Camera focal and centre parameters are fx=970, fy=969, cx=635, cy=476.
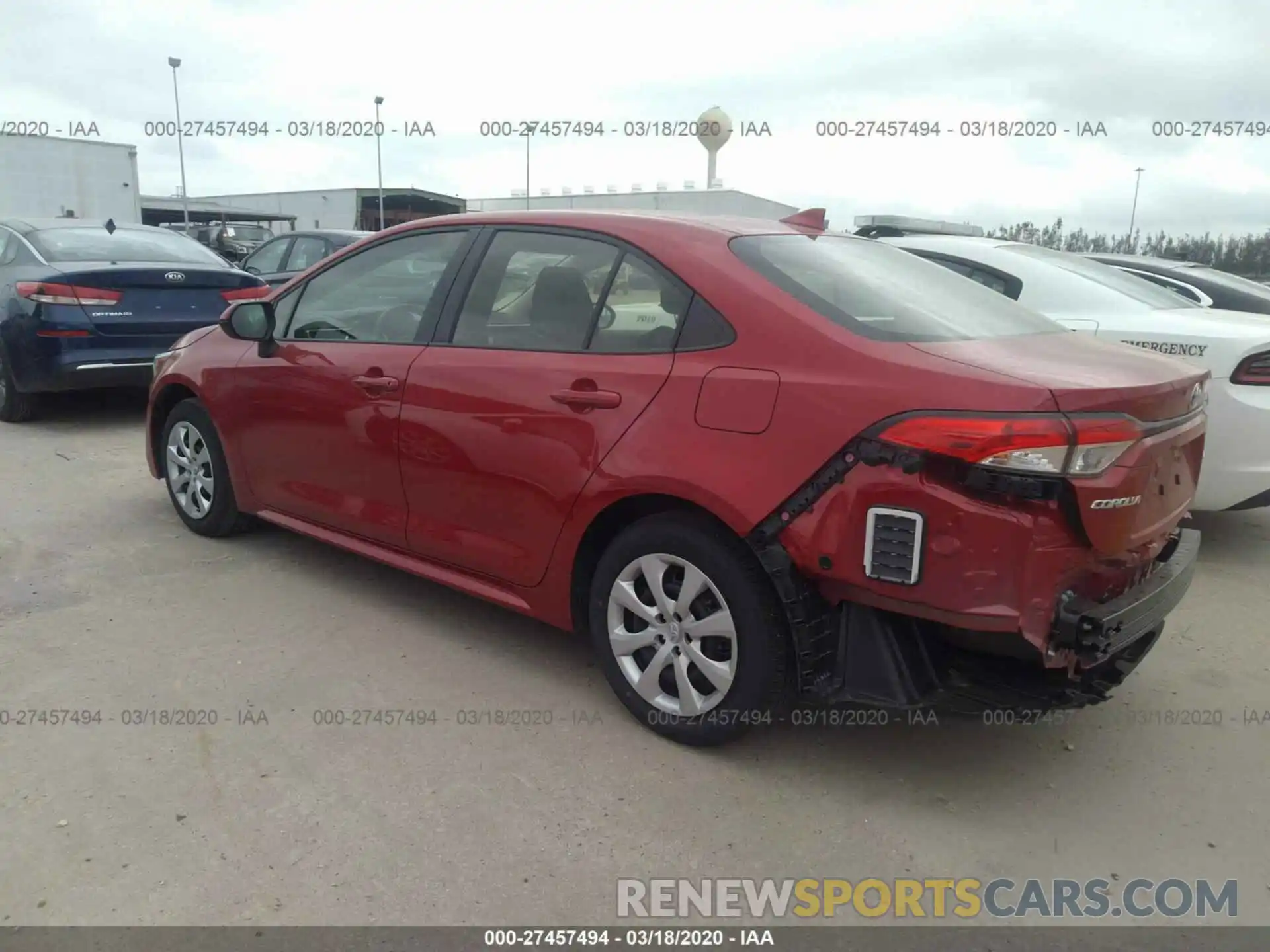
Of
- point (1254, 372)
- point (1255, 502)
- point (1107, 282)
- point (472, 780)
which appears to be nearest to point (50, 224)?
point (472, 780)

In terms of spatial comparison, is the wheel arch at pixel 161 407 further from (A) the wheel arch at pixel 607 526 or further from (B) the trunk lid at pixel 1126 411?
(B) the trunk lid at pixel 1126 411

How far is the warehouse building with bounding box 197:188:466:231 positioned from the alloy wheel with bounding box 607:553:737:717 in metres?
30.4

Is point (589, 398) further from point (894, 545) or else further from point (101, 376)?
point (101, 376)

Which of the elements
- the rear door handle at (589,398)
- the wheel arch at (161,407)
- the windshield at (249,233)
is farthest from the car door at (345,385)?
the windshield at (249,233)

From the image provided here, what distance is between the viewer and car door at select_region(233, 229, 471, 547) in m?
3.68

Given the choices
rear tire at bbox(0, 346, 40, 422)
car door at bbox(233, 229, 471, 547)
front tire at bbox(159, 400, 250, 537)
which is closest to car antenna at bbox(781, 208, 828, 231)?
car door at bbox(233, 229, 471, 547)

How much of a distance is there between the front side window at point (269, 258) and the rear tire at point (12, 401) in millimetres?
4327

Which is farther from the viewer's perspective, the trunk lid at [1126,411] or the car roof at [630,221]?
the car roof at [630,221]

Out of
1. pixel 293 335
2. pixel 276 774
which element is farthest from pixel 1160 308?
pixel 276 774

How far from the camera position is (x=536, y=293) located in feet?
11.0

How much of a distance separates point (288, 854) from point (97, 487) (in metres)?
4.02

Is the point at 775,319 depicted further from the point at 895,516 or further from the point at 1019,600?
the point at 1019,600

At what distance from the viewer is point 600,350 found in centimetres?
310

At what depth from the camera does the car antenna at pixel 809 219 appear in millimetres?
3709
